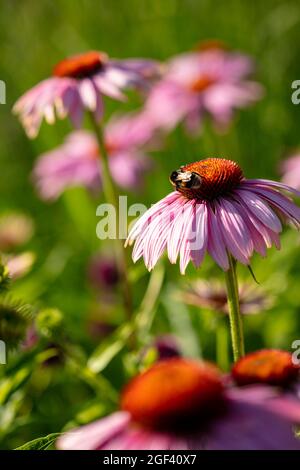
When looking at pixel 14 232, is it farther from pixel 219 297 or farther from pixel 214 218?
pixel 214 218

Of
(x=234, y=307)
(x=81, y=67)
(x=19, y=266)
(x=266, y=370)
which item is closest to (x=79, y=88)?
(x=81, y=67)

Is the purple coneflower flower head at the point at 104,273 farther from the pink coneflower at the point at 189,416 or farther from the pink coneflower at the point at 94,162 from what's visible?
the pink coneflower at the point at 189,416

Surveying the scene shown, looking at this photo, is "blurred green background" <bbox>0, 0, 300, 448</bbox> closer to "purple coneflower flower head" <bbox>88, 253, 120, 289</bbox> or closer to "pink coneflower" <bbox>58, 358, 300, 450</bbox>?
"purple coneflower flower head" <bbox>88, 253, 120, 289</bbox>

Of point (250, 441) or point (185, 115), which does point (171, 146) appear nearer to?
point (185, 115)

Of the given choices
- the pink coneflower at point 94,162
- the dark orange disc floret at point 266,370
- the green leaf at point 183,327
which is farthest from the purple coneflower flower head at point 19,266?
the pink coneflower at point 94,162

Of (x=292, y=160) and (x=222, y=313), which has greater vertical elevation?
(x=292, y=160)

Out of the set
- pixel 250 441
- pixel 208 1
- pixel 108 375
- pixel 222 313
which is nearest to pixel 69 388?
pixel 108 375

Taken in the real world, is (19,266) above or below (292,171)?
below
